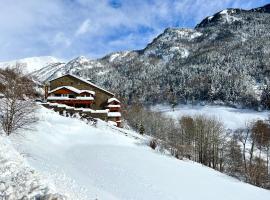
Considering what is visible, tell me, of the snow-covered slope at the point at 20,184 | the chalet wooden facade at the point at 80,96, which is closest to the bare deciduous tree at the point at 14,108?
the snow-covered slope at the point at 20,184

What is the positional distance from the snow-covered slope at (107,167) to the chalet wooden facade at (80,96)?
19.5 meters

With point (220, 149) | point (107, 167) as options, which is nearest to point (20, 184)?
point (107, 167)

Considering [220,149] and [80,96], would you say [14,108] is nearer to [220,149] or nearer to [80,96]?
[80,96]

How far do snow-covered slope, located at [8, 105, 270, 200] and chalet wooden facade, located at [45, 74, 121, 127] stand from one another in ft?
64.1

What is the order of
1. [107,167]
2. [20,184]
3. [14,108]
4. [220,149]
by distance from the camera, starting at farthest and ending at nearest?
[220,149]
[14,108]
[107,167]
[20,184]

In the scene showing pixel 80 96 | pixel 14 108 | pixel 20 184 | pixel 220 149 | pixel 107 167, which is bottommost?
pixel 220 149

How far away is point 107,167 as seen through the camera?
3844 centimetres

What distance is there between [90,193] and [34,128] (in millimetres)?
25726

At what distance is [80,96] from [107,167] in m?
43.7

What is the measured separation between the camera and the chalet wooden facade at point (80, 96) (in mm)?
79312

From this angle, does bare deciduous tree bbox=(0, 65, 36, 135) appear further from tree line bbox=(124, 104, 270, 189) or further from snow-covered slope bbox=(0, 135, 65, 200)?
tree line bbox=(124, 104, 270, 189)

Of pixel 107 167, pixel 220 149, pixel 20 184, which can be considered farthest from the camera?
pixel 220 149

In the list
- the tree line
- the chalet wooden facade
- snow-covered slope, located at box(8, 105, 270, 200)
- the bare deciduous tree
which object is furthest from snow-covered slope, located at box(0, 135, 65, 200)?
the chalet wooden facade

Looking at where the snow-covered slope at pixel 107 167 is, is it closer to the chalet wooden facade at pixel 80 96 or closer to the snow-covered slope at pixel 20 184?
the snow-covered slope at pixel 20 184
